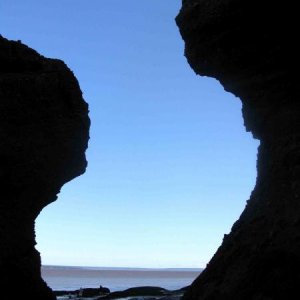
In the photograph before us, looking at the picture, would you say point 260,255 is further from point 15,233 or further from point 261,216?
point 15,233

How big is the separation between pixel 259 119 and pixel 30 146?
18.9 feet

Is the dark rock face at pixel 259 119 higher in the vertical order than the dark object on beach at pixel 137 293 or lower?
higher

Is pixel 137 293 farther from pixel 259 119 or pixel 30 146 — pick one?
pixel 259 119

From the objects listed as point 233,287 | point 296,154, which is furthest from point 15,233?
point 296,154

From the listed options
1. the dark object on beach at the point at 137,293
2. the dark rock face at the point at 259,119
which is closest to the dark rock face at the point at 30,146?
the dark rock face at the point at 259,119

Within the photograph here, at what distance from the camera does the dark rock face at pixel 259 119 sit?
865cm

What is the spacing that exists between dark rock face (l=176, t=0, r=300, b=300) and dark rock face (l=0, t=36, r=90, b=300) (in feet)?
12.5

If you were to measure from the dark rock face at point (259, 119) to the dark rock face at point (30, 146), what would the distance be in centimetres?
382

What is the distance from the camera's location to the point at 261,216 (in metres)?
9.84

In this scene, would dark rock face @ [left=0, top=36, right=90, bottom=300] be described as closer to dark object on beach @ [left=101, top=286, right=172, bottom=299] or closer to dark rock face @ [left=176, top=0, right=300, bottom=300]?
dark rock face @ [left=176, top=0, right=300, bottom=300]

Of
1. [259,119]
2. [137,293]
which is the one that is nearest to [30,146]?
[259,119]

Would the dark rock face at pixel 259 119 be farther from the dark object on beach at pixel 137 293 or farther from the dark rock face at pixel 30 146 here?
the dark object on beach at pixel 137 293

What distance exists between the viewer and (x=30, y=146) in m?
12.9

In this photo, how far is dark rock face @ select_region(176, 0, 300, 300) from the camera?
28.4ft
